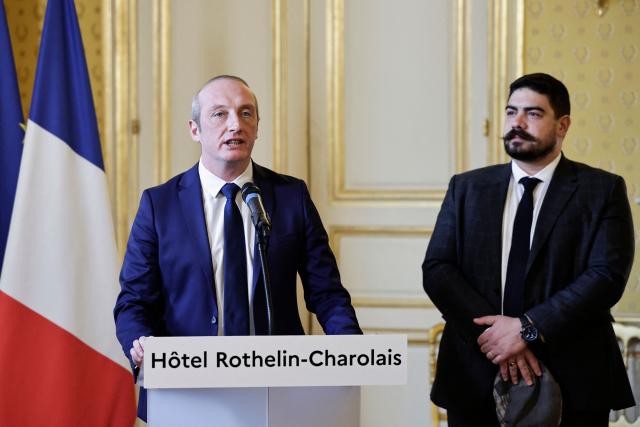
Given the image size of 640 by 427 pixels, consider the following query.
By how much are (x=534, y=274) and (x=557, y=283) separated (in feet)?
0.24

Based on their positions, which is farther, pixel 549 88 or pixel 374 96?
pixel 374 96

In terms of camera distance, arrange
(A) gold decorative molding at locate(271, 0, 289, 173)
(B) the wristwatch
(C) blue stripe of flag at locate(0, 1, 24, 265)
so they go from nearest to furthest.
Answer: (B) the wristwatch < (C) blue stripe of flag at locate(0, 1, 24, 265) < (A) gold decorative molding at locate(271, 0, 289, 173)

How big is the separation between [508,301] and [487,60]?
1.86 meters

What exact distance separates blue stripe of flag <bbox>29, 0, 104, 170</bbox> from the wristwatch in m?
1.87

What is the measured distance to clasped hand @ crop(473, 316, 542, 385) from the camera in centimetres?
257

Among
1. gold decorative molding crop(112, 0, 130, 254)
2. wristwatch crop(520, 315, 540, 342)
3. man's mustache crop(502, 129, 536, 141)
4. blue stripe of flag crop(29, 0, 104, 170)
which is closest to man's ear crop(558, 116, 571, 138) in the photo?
man's mustache crop(502, 129, 536, 141)

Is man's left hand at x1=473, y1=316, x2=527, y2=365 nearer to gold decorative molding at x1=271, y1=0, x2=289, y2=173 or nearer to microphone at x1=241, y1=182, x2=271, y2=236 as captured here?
microphone at x1=241, y1=182, x2=271, y2=236

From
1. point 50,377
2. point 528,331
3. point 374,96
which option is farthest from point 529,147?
point 50,377

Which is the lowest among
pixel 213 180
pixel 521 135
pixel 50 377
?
pixel 50 377

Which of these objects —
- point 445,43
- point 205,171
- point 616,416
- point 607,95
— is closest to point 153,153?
point 445,43

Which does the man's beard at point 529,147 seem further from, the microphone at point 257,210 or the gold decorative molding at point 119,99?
the gold decorative molding at point 119,99

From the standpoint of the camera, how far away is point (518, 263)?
2.65 meters

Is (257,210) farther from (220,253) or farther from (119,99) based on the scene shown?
(119,99)

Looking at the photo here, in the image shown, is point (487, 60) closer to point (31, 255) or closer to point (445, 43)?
point (445, 43)
